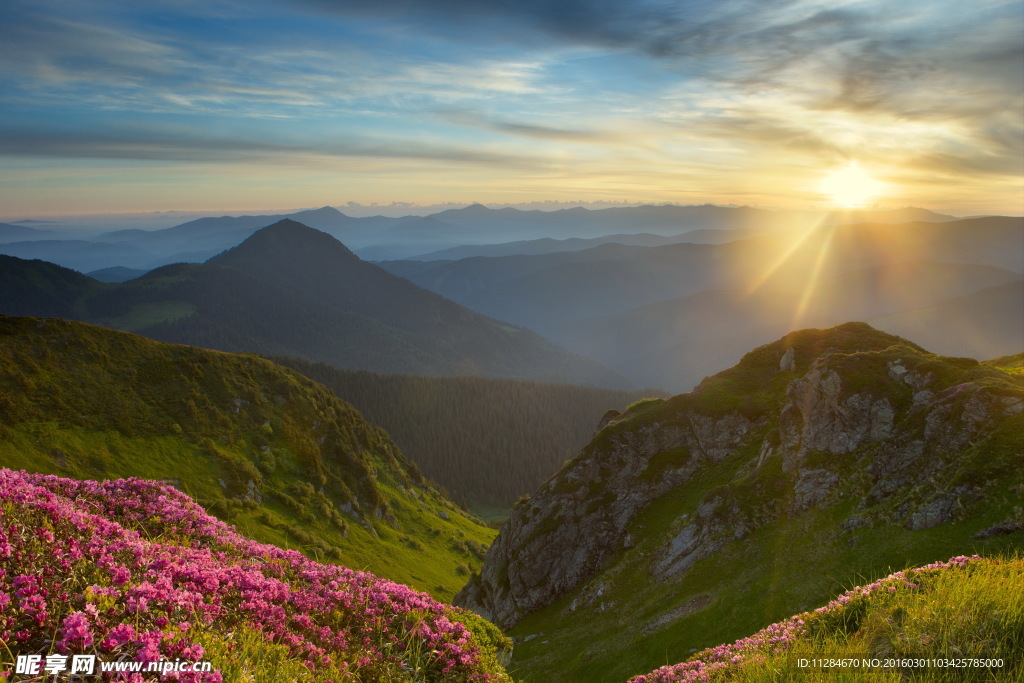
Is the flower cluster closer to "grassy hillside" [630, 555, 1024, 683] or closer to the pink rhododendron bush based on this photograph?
"grassy hillside" [630, 555, 1024, 683]

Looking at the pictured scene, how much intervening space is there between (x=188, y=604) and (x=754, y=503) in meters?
38.9

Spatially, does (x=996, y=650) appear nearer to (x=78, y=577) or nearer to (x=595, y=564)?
(x=78, y=577)

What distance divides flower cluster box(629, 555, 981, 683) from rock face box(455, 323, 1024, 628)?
18076 mm

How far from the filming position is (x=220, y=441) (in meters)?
84.6

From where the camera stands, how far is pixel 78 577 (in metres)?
8.84

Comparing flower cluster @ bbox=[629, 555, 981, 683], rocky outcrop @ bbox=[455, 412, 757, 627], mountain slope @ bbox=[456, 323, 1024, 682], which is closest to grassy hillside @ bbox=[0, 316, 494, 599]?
rocky outcrop @ bbox=[455, 412, 757, 627]

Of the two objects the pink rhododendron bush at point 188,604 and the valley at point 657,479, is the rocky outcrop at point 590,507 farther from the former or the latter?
the pink rhododendron bush at point 188,604

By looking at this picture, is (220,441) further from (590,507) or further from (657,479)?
(657,479)

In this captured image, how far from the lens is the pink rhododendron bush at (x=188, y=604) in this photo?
767 centimetres

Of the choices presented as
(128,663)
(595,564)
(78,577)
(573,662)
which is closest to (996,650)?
(128,663)

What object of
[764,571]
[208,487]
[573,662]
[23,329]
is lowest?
[208,487]

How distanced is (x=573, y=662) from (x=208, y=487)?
6145 cm

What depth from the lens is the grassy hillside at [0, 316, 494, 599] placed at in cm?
6738

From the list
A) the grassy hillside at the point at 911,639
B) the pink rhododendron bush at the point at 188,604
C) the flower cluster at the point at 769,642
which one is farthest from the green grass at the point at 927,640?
the pink rhododendron bush at the point at 188,604
